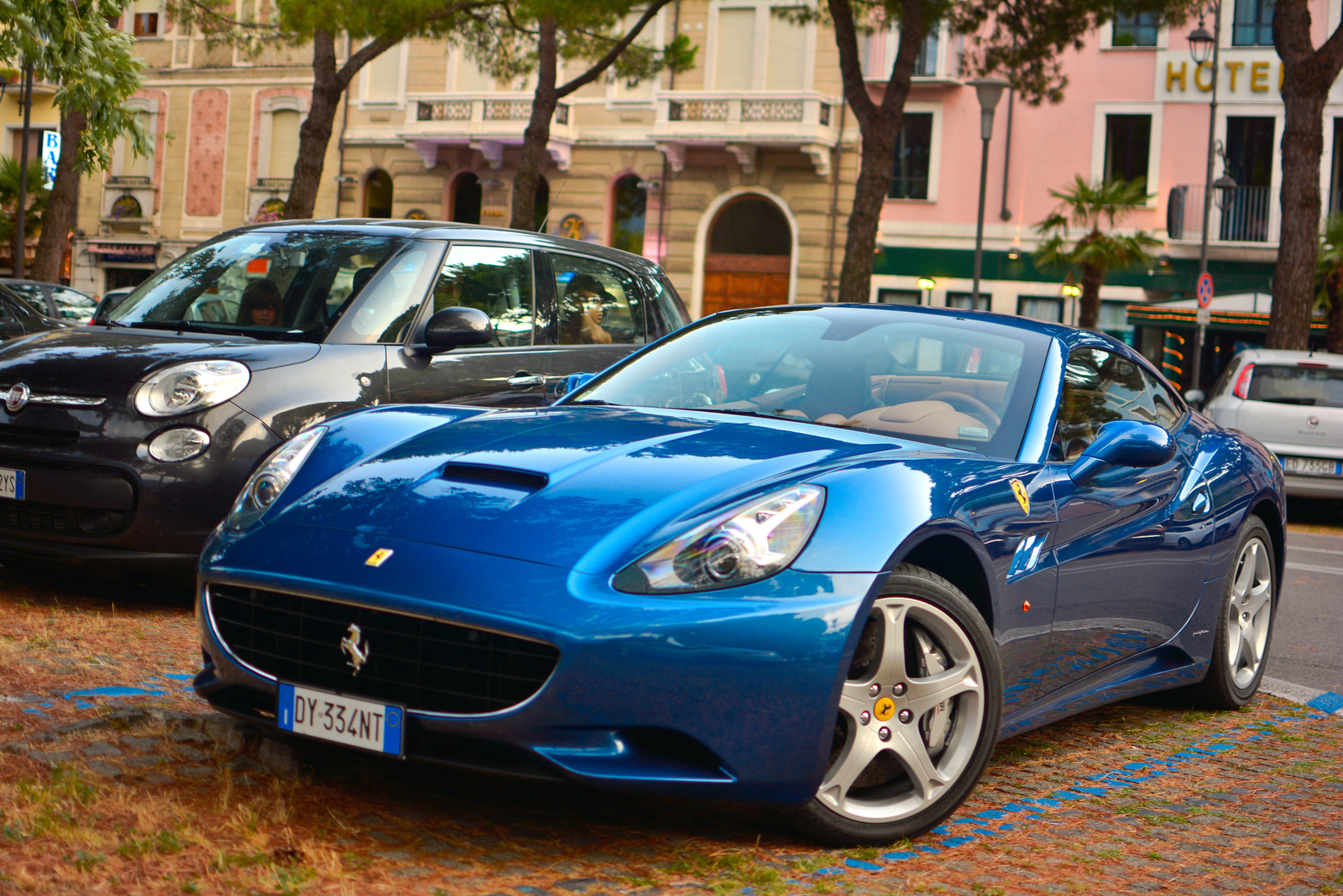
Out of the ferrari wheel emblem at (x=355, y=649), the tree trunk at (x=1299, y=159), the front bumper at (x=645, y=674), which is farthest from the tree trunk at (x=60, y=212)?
the front bumper at (x=645, y=674)

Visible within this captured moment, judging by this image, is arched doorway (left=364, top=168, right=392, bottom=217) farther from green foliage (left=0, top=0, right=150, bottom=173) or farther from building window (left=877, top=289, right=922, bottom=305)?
green foliage (left=0, top=0, right=150, bottom=173)

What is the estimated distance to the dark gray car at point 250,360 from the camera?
5.88 metres

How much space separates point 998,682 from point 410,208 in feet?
120

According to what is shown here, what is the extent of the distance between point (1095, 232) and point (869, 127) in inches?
478

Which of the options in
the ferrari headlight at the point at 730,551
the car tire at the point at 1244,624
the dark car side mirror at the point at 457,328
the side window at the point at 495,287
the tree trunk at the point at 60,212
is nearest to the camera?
the ferrari headlight at the point at 730,551

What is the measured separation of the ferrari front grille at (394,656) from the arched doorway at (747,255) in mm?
31606

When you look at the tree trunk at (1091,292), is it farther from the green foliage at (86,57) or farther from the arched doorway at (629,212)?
the green foliage at (86,57)

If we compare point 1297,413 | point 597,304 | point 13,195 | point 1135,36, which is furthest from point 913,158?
point 597,304

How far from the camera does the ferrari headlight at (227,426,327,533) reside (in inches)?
148

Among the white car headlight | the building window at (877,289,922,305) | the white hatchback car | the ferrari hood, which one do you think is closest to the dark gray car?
the white car headlight

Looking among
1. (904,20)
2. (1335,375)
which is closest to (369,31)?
(904,20)

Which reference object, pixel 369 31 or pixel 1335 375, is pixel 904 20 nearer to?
pixel 369 31

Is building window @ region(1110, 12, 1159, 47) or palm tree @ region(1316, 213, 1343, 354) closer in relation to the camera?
palm tree @ region(1316, 213, 1343, 354)

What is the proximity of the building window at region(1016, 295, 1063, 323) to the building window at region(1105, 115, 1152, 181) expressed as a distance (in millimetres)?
2918
